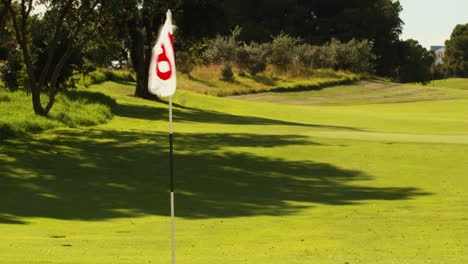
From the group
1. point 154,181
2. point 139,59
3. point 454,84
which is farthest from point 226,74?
point 454,84

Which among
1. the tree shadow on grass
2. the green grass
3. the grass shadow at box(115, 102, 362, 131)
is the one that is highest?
the tree shadow on grass

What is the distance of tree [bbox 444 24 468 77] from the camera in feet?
600

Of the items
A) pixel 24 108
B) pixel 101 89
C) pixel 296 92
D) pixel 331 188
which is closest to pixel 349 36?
pixel 296 92

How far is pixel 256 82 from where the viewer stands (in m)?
70.0

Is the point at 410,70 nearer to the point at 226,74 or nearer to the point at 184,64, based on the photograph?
the point at 226,74

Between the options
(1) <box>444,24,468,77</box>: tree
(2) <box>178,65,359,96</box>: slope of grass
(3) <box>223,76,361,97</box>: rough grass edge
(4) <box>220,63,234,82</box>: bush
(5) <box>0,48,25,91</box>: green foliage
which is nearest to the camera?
(5) <box>0,48,25,91</box>: green foliage

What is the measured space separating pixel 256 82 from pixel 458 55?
127 m

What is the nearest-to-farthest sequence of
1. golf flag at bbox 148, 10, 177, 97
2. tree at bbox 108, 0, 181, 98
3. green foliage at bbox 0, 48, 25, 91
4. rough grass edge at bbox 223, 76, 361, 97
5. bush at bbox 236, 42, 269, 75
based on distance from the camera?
golf flag at bbox 148, 10, 177, 97 → green foliage at bbox 0, 48, 25, 91 → tree at bbox 108, 0, 181, 98 → rough grass edge at bbox 223, 76, 361, 97 → bush at bbox 236, 42, 269, 75

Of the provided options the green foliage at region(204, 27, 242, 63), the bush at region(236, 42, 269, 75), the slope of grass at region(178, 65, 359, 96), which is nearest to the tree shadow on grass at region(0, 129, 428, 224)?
the slope of grass at region(178, 65, 359, 96)

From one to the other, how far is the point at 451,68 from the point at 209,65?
4953 inches

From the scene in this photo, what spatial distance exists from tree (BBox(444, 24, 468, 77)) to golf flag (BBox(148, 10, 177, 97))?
179 m

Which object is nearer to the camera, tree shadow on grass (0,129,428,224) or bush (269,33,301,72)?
tree shadow on grass (0,129,428,224)

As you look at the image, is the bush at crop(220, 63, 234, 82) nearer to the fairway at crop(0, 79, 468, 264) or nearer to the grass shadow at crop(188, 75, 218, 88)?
the grass shadow at crop(188, 75, 218, 88)

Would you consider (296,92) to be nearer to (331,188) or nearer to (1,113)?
(1,113)
